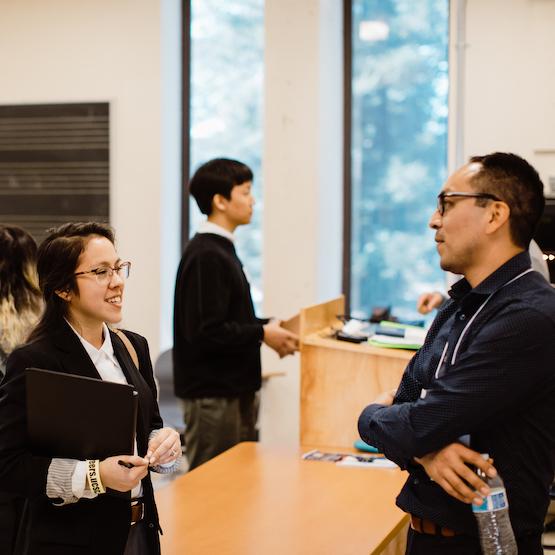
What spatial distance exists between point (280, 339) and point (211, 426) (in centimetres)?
48

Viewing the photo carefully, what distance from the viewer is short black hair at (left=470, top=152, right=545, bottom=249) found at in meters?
1.90

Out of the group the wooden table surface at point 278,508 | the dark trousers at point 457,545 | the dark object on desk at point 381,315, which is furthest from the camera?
the dark object on desk at point 381,315

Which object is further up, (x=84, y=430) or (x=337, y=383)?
(x=84, y=430)

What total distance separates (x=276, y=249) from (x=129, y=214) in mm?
1033

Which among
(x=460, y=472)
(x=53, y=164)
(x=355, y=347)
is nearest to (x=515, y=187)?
(x=460, y=472)

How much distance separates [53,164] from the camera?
5.81 meters

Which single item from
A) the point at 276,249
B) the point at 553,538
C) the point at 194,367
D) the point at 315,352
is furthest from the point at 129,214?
the point at 553,538

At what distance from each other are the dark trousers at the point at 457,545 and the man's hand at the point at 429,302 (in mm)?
2278

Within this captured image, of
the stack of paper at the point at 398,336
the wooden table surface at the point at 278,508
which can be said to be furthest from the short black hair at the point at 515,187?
the stack of paper at the point at 398,336

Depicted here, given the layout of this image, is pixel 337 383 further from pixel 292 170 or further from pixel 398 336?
pixel 292 170

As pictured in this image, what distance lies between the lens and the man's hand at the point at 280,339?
12.7 ft

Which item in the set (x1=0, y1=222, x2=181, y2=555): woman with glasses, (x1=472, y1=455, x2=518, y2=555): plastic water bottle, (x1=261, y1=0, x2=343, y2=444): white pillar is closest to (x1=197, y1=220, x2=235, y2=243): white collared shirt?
(x1=261, y1=0, x2=343, y2=444): white pillar

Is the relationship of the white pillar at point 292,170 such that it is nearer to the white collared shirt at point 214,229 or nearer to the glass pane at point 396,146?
the glass pane at point 396,146

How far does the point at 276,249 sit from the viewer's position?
533cm
